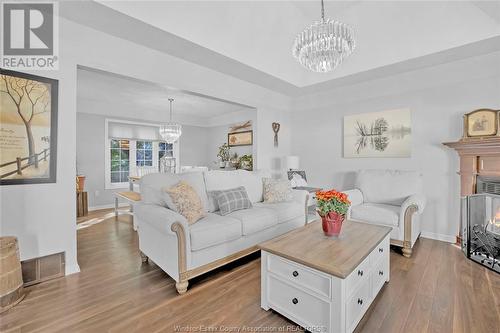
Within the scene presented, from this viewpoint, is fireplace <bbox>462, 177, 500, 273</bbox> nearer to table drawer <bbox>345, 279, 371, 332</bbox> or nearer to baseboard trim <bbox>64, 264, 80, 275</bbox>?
table drawer <bbox>345, 279, 371, 332</bbox>

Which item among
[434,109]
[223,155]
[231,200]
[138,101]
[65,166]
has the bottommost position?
[231,200]

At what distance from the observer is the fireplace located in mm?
2650

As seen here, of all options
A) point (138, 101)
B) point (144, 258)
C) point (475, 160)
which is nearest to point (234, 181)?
point (144, 258)

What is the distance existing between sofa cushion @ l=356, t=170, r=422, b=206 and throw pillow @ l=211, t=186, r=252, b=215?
2.00 metres

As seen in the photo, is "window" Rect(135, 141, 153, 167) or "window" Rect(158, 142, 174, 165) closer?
"window" Rect(135, 141, 153, 167)

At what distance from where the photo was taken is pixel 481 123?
119 inches

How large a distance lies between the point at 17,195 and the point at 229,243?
200cm

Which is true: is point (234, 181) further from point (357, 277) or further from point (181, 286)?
point (357, 277)

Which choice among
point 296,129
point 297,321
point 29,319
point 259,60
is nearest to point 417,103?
point 296,129

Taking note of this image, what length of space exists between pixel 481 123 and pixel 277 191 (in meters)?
2.76

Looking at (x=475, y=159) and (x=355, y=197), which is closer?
→ (x=475, y=159)

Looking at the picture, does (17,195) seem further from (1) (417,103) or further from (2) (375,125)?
(1) (417,103)

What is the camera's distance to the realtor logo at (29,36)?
2.10m

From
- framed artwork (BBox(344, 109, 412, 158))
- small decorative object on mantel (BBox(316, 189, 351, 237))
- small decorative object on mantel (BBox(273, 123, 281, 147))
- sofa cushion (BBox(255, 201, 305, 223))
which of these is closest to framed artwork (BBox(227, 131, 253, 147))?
small decorative object on mantel (BBox(273, 123, 281, 147))
